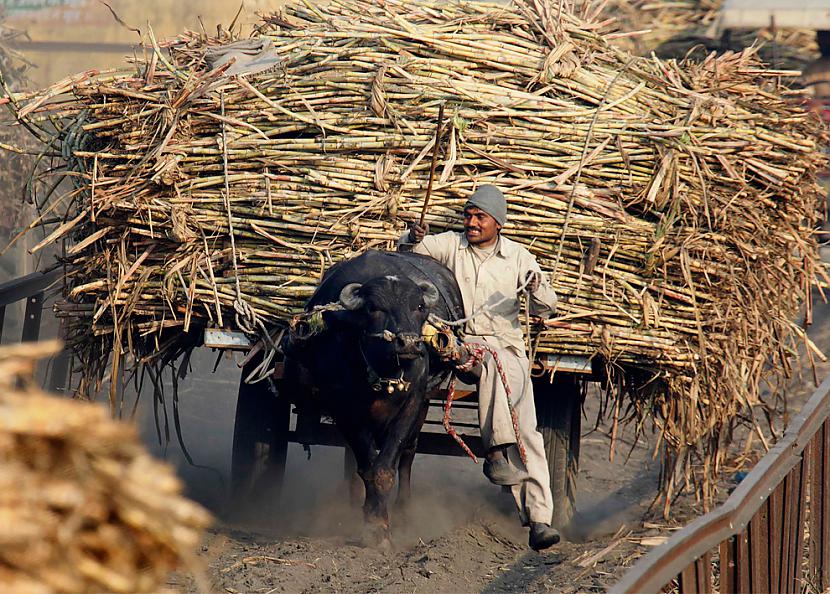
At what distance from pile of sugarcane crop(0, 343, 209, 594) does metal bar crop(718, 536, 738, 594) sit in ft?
7.33

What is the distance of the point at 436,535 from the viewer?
6.05 m

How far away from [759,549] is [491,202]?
7.41 ft

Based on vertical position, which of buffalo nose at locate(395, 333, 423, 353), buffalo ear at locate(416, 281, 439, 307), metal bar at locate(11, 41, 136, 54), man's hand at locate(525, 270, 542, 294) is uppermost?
metal bar at locate(11, 41, 136, 54)

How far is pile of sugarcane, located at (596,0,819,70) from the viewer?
12008mm

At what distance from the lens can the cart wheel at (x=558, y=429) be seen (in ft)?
20.1

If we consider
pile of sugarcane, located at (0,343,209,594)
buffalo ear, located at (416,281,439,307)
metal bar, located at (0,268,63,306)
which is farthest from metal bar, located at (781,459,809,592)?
metal bar, located at (0,268,63,306)

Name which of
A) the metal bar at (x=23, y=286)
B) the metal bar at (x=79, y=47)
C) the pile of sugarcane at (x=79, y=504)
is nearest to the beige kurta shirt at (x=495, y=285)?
the metal bar at (x=23, y=286)

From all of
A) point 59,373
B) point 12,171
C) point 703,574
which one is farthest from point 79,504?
point 12,171

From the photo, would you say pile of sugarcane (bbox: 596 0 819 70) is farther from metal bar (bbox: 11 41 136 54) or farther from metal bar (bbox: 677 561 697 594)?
metal bar (bbox: 677 561 697 594)

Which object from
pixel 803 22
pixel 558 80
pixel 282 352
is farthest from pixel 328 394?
pixel 803 22

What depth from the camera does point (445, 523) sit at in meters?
6.34

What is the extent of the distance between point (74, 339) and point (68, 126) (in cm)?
122

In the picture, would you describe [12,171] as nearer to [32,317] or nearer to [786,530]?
[32,317]

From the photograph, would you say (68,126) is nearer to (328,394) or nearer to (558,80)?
(328,394)
